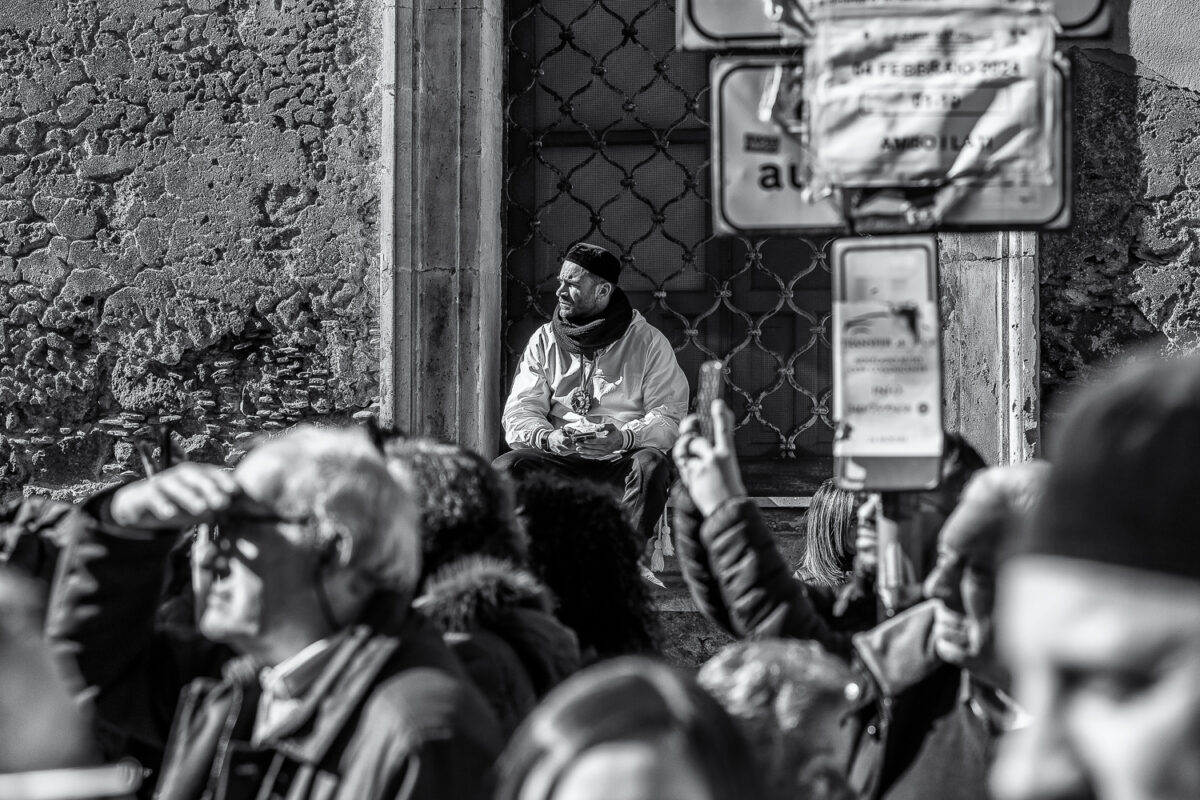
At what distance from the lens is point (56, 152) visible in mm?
5816

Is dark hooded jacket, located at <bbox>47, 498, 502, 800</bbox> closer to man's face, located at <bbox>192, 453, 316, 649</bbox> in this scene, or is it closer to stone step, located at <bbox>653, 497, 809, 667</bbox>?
man's face, located at <bbox>192, 453, 316, 649</bbox>

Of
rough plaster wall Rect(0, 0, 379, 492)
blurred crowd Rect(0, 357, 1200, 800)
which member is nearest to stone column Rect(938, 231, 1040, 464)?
rough plaster wall Rect(0, 0, 379, 492)

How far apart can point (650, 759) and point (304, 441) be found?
948 millimetres

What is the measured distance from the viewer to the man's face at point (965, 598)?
2105mm

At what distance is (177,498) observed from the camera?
6.77 feet

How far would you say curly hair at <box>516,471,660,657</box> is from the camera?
2.94 m

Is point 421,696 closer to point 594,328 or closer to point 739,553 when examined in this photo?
point 739,553

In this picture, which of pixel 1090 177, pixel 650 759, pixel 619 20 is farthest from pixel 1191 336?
pixel 650 759

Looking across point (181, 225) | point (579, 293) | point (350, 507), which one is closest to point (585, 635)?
point (350, 507)

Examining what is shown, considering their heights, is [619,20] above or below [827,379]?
above

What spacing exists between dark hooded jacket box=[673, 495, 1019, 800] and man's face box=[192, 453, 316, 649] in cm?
72

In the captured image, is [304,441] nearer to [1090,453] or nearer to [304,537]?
[304,537]

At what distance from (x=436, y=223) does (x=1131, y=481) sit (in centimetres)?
500

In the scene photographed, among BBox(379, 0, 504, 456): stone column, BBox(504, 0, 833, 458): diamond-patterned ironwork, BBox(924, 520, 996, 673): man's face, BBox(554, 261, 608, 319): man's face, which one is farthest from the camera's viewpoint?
BBox(504, 0, 833, 458): diamond-patterned ironwork
